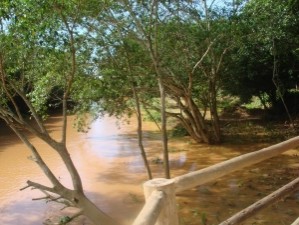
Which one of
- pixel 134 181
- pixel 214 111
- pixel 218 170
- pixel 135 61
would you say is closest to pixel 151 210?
pixel 218 170

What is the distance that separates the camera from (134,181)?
10.4 metres

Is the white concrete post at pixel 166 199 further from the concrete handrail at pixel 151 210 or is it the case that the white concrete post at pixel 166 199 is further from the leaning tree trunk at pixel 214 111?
the leaning tree trunk at pixel 214 111

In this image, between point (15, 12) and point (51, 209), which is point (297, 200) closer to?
point (51, 209)

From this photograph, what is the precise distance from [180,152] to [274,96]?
578 cm

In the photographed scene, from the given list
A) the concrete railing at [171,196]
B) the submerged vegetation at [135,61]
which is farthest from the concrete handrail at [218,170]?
the submerged vegetation at [135,61]

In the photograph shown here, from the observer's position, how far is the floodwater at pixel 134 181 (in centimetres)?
765

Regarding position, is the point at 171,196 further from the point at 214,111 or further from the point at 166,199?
the point at 214,111

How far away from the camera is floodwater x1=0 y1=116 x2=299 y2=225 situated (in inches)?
301

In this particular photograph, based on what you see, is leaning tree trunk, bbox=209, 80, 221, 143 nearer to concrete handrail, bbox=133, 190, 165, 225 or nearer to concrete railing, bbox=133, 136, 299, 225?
concrete railing, bbox=133, 136, 299, 225

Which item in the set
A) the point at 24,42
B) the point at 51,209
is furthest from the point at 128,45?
the point at 51,209

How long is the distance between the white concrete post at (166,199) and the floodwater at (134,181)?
5.13 m

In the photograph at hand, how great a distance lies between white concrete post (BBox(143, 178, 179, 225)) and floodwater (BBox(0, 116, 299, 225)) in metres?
5.13

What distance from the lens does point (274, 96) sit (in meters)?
16.5

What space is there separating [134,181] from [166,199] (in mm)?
8542
